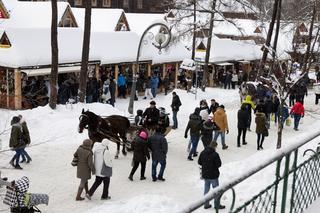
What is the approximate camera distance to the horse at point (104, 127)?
1438cm

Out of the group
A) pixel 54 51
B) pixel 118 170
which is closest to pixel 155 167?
pixel 118 170

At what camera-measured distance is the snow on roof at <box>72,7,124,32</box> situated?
A: 108 ft

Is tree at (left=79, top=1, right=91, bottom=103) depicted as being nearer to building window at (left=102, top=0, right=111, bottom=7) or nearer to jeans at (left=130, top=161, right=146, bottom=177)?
jeans at (left=130, top=161, right=146, bottom=177)

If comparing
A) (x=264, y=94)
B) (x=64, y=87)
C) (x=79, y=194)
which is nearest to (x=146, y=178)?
(x=79, y=194)

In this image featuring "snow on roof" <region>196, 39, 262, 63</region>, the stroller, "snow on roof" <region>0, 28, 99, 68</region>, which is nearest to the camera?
the stroller

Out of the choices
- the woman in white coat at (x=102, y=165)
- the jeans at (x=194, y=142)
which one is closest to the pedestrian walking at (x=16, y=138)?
the woman in white coat at (x=102, y=165)

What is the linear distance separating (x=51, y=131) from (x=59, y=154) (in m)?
2.65

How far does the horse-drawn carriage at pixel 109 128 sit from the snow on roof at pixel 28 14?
13.3 m

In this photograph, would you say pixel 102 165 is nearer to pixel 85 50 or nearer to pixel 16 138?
pixel 16 138

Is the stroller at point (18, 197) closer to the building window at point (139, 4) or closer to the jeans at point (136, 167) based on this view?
the jeans at point (136, 167)

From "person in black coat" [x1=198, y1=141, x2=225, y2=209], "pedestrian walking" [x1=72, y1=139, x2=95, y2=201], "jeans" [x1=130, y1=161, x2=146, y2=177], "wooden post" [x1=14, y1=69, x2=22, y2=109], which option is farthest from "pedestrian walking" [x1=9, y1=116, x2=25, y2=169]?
"wooden post" [x1=14, y1=69, x2=22, y2=109]

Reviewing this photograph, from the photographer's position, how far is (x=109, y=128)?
595 inches

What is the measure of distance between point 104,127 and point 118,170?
1.35 metres

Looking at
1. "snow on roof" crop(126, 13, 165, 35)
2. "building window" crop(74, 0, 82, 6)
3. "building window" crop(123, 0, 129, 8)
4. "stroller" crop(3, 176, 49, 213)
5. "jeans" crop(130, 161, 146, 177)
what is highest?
"building window" crop(123, 0, 129, 8)
